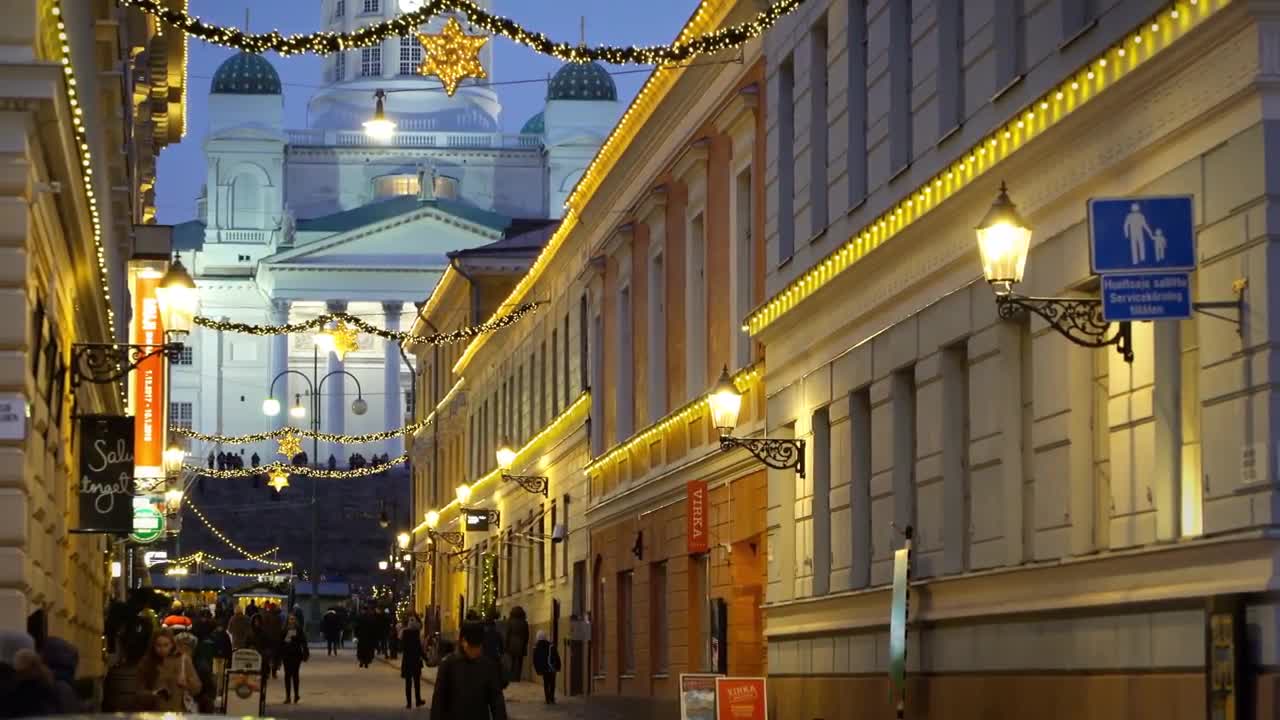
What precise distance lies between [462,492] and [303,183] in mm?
84789

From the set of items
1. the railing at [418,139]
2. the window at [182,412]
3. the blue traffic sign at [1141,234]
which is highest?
the railing at [418,139]

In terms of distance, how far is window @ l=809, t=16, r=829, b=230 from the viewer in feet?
78.4

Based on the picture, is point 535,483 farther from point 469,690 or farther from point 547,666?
point 469,690

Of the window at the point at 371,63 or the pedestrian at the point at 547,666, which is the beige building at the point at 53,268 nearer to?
the pedestrian at the point at 547,666

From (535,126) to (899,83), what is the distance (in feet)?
425

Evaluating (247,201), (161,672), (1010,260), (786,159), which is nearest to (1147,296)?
(1010,260)

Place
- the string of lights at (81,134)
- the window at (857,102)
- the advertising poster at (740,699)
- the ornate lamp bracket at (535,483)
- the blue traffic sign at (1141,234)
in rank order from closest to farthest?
the blue traffic sign at (1141,234) < the string of lights at (81,134) < the advertising poster at (740,699) < the window at (857,102) < the ornate lamp bracket at (535,483)

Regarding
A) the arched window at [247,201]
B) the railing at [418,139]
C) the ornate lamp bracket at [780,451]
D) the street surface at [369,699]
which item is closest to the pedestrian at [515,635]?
the street surface at [369,699]

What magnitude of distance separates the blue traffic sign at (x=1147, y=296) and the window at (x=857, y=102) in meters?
A: 8.74

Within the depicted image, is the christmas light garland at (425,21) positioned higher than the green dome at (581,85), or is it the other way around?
the green dome at (581,85)

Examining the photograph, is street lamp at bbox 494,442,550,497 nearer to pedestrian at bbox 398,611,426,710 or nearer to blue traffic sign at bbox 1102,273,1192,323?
pedestrian at bbox 398,611,426,710

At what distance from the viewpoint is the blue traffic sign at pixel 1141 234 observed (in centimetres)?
1361

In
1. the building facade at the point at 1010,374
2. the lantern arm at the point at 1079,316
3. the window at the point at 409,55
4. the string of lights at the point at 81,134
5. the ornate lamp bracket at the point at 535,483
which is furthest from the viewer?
the window at the point at 409,55

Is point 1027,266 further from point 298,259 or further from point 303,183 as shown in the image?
point 303,183
